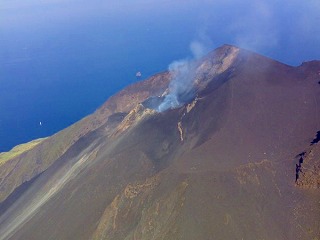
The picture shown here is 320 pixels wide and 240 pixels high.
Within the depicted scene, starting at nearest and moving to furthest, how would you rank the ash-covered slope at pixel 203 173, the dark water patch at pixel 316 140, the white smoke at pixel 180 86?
the ash-covered slope at pixel 203 173 < the dark water patch at pixel 316 140 < the white smoke at pixel 180 86

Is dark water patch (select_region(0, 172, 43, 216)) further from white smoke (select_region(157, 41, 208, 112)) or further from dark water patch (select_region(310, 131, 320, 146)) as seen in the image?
dark water patch (select_region(310, 131, 320, 146))

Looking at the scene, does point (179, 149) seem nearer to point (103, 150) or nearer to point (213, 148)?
point (213, 148)

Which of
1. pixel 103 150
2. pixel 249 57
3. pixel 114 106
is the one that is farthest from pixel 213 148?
pixel 114 106

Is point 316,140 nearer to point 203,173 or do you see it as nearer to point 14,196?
point 203,173

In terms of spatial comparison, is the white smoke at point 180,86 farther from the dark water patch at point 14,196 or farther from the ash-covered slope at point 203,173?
the dark water patch at point 14,196

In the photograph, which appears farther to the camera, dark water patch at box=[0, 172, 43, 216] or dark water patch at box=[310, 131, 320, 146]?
dark water patch at box=[0, 172, 43, 216]

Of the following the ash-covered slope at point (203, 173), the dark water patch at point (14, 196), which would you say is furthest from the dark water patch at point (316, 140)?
the dark water patch at point (14, 196)

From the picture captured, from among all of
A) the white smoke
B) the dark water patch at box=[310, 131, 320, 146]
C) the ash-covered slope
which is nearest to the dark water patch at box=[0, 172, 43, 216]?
the ash-covered slope
